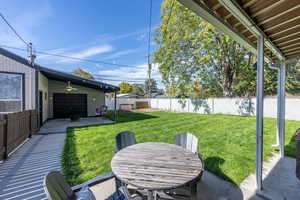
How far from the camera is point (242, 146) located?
3850 mm

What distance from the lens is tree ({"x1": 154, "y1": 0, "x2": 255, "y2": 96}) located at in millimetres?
10039

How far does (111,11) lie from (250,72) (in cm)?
1081

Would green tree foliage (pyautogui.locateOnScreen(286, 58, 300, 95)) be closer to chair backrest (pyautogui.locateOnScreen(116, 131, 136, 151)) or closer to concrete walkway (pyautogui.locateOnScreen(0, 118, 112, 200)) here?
chair backrest (pyautogui.locateOnScreen(116, 131, 136, 151))

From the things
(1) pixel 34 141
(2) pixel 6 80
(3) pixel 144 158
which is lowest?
(1) pixel 34 141

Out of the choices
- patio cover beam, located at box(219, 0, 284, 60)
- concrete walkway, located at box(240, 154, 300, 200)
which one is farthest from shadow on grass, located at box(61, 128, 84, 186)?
patio cover beam, located at box(219, 0, 284, 60)

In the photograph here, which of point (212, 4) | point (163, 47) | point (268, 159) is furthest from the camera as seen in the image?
point (163, 47)

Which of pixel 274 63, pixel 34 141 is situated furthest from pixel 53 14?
pixel 274 63

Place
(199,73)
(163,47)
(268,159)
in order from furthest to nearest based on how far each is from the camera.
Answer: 1. (163,47)
2. (199,73)
3. (268,159)

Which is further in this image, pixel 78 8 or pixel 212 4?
pixel 78 8

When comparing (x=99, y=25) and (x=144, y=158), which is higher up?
(x=99, y=25)

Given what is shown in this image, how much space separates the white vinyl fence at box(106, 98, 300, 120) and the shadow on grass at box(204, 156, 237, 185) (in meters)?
8.18

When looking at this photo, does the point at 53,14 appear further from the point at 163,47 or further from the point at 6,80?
the point at 163,47

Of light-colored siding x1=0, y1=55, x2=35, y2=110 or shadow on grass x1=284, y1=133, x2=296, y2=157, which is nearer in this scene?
shadow on grass x1=284, y1=133, x2=296, y2=157

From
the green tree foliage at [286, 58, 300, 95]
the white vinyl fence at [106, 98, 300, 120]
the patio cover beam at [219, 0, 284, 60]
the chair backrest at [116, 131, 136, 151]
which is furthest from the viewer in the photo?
the green tree foliage at [286, 58, 300, 95]
